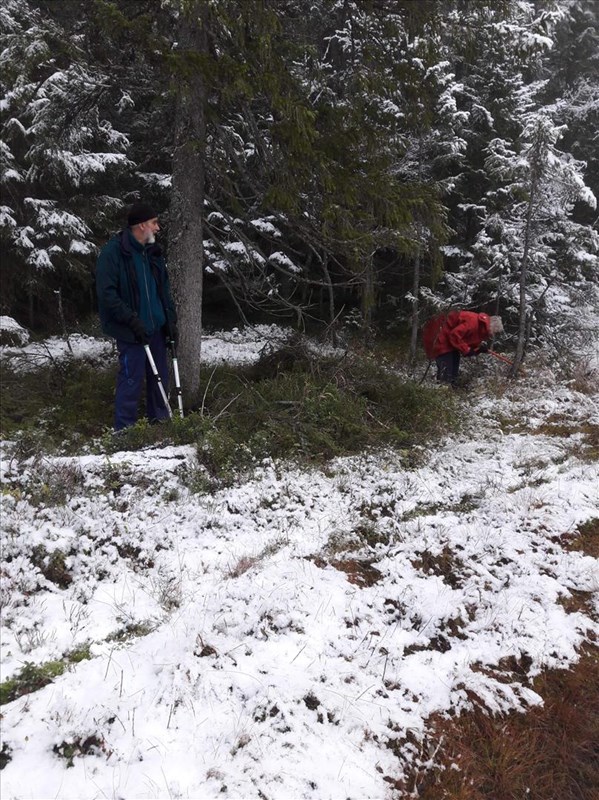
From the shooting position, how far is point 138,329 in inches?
207

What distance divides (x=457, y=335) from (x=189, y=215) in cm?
521

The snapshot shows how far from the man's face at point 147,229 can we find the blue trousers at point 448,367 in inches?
236

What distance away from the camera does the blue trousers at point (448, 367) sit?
31.4 feet

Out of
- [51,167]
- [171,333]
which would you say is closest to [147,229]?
[171,333]

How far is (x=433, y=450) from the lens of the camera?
607cm

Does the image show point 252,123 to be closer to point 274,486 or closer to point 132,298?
point 132,298

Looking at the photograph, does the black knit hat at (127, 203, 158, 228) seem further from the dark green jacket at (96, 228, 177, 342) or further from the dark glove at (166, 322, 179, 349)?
the dark glove at (166, 322, 179, 349)

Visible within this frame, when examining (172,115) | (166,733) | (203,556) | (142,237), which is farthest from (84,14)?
(166,733)

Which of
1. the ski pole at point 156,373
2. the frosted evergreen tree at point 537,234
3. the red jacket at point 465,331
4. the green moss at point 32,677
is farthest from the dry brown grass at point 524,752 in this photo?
the frosted evergreen tree at point 537,234

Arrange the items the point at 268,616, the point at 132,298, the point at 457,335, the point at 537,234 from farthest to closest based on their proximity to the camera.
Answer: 1. the point at 537,234
2. the point at 457,335
3. the point at 132,298
4. the point at 268,616

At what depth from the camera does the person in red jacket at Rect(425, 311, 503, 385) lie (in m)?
9.16

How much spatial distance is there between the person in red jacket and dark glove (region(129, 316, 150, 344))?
588 centimetres

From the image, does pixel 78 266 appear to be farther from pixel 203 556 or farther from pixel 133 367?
pixel 203 556

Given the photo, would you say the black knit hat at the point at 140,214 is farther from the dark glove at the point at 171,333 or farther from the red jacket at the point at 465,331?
the red jacket at the point at 465,331
